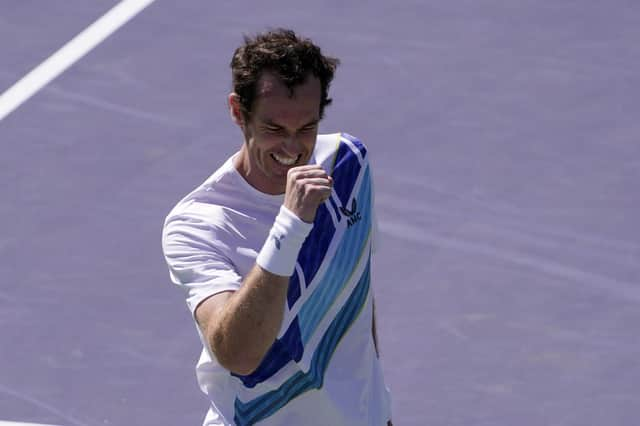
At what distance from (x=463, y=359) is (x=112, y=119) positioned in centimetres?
300

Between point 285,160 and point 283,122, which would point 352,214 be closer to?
point 285,160

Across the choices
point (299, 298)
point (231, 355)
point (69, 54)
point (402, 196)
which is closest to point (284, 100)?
point (299, 298)

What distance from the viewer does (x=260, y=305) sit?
374 cm

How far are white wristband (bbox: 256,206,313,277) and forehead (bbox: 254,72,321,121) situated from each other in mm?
399

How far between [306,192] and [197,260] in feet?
1.72

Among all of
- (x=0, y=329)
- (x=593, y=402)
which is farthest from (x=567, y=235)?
(x=0, y=329)

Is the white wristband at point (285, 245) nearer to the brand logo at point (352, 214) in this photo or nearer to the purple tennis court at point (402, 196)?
the brand logo at point (352, 214)

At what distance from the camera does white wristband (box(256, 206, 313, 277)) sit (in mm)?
3732

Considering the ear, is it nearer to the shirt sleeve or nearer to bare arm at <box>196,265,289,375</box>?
the shirt sleeve

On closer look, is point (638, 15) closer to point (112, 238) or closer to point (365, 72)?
point (365, 72)

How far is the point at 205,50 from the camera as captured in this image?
30.3ft

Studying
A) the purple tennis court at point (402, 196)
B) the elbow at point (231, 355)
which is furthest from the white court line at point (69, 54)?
the elbow at point (231, 355)

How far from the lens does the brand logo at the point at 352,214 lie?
4.55 metres

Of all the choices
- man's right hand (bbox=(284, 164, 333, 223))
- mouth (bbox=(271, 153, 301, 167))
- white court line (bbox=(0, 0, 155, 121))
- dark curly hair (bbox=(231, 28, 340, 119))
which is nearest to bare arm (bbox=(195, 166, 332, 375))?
man's right hand (bbox=(284, 164, 333, 223))
